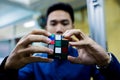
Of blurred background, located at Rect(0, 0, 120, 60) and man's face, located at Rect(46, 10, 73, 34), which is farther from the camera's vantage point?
man's face, located at Rect(46, 10, 73, 34)

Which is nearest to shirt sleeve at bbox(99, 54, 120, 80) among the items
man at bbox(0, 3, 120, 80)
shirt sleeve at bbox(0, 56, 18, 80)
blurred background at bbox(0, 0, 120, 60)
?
man at bbox(0, 3, 120, 80)

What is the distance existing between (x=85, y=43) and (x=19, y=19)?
292 cm

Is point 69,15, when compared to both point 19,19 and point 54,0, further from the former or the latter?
point 19,19

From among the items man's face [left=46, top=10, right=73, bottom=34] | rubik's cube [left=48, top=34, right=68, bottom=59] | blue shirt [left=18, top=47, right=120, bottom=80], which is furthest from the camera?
man's face [left=46, top=10, right=73, bottom=34]

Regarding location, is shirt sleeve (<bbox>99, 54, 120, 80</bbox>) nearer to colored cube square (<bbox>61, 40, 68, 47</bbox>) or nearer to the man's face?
colored cube square (<bbox>61, 40, 68, 47</bbox>)

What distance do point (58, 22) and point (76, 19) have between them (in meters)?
1.71

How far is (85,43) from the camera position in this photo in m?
0.55

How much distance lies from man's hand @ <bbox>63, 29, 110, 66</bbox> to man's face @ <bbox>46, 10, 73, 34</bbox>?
0.21 meters

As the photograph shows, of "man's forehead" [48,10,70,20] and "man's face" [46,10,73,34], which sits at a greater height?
"man's forehead" [48,10,70,20]

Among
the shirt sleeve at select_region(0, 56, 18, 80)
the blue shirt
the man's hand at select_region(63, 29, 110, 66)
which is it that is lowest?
the blue shirt

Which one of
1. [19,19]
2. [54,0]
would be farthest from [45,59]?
[19,19]

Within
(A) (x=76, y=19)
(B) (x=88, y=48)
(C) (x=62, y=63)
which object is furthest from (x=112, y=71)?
(A) (x=76, y=19)

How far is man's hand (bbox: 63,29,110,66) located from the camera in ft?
1.83

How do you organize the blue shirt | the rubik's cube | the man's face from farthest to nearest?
the man's face
the blue shirt
the rubik's cube
